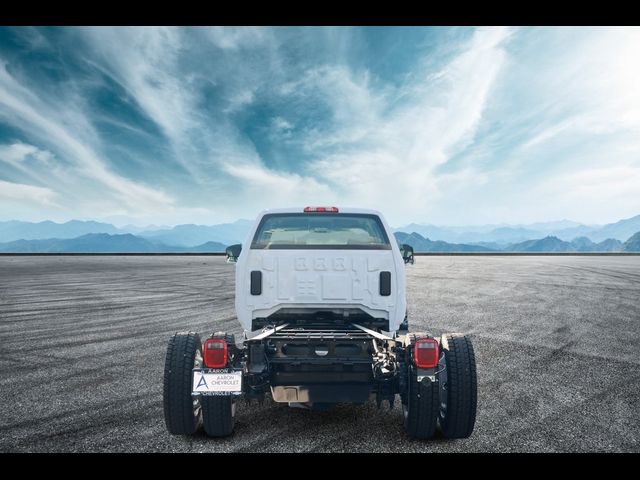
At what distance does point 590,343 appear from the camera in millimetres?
7461

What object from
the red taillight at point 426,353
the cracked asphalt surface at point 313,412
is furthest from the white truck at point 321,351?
the cracked asphalt surface at point 313,412

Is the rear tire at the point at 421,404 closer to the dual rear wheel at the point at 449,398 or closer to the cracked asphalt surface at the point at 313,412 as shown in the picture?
the dual rear wheel at the point at 449,398

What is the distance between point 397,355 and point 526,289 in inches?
527

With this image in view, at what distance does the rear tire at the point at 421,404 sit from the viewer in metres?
3.62

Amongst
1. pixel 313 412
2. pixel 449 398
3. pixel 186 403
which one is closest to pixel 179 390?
pixel 186 403

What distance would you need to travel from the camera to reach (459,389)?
3.68 metres

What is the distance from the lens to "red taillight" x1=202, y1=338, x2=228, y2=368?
3.62 meters

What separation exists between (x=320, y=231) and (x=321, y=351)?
59.9 inches

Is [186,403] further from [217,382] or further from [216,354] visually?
[216,354]

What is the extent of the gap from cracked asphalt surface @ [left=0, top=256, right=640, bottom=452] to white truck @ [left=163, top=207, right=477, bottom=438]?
1.16 feet
